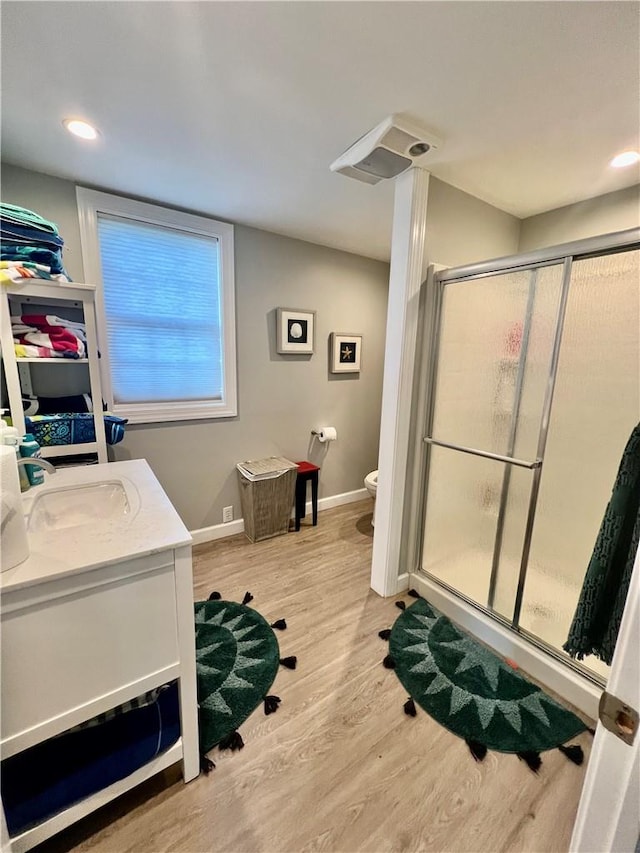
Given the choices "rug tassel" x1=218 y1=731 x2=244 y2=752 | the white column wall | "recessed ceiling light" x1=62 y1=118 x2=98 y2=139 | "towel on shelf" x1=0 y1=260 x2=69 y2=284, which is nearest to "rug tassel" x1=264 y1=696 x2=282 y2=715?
"rug tassel" x1=218 y1=731 x2=244 y2=752

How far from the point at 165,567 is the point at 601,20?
75.1 inches

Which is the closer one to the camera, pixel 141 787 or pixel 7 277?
pixel 141 787

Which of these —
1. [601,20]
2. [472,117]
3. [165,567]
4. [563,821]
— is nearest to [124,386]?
[165,567]

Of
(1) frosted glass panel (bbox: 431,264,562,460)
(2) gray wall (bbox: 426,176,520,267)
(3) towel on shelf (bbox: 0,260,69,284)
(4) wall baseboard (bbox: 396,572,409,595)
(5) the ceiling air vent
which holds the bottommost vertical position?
(4) wall baseboard (bbox: 396,572,409,595)

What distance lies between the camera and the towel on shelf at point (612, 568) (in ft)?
3.14

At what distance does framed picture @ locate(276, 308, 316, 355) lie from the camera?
272cm

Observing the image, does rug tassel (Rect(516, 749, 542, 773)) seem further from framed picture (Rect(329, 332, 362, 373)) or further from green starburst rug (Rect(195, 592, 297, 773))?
framed picture (Rect(329, 332, 362, 373))

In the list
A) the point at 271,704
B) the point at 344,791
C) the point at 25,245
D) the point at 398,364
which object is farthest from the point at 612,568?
the point at 25,245

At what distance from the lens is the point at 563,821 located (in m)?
1.10

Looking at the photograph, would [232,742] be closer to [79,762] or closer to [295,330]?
[79,762]

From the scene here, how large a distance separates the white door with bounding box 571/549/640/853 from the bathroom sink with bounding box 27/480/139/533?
123 centimetres

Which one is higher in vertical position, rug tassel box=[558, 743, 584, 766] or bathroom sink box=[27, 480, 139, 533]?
bathroom sink box=[27, 480, 139, 533]

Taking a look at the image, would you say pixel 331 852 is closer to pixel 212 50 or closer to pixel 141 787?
pixel 141 787

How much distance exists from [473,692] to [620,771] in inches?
50.5
